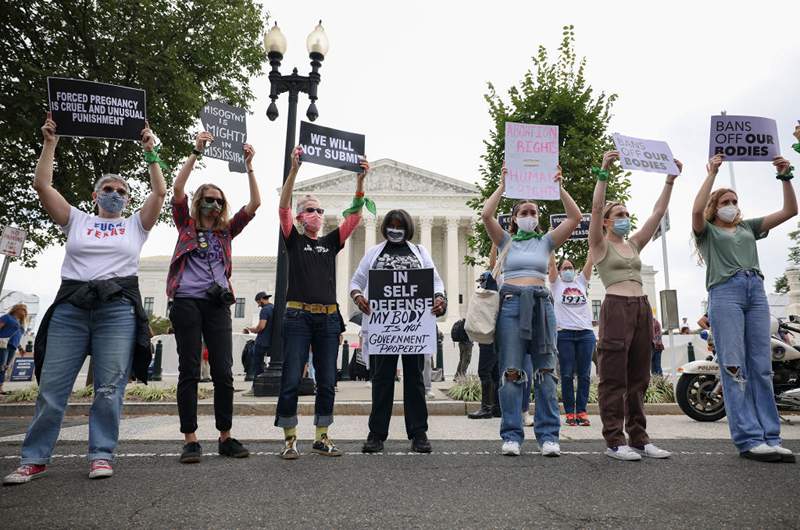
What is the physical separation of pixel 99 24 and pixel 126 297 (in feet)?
29.9

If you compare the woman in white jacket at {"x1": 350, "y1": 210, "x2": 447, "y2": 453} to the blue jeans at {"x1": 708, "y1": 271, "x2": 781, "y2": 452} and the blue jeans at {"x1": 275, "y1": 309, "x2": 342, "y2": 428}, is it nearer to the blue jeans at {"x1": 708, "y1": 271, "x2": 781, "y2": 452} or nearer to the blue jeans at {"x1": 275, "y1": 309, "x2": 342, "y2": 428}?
the blue jeans at {"x1": 275, "y1": 309, "x2": 342, "y2": 428}

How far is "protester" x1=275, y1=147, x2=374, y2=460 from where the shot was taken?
4098 mm

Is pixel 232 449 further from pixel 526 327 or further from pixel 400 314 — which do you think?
pixel 526 327

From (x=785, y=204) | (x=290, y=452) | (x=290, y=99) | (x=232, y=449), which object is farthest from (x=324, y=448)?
(x=290, y=99)

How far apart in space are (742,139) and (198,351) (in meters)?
4.79

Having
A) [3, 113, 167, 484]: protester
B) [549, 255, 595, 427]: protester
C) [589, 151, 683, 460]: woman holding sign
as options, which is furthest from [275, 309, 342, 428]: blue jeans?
[549, 255, 595, 427]: protester

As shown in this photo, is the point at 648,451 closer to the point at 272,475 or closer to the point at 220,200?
the point at 272,475

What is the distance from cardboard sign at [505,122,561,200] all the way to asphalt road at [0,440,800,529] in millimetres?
2257

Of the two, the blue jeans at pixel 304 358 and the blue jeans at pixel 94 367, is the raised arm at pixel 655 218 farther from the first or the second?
the blue jeans at pixel 94 367

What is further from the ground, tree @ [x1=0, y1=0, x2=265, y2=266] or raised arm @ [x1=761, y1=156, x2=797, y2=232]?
tree @ [x1=0, y1=0, x2=265, y2=266]

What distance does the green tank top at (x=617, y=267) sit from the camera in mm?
4203

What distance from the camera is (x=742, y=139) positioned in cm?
474

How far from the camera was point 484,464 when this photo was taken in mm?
3602

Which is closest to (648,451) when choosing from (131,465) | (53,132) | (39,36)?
(131,465)
